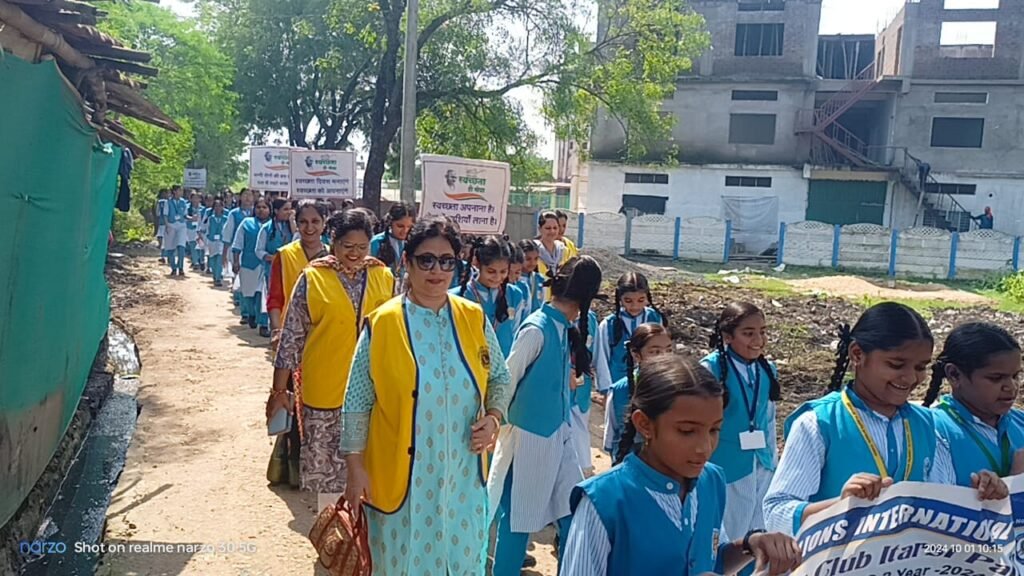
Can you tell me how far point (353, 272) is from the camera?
15.2 ft

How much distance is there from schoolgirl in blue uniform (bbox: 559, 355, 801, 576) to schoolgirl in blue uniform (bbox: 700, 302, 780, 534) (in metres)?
1.71

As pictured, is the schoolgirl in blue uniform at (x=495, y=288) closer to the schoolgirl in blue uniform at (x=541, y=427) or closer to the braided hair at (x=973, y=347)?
the schoolgirl in blue uniform at (x=541, y=427)

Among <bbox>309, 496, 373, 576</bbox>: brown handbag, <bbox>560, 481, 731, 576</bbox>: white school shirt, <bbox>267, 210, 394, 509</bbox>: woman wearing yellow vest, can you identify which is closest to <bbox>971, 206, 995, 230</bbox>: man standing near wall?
<bbox>267, 210, 394, 509</bbox>: woman wearing yellow vest

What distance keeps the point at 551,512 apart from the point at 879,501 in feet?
7.21

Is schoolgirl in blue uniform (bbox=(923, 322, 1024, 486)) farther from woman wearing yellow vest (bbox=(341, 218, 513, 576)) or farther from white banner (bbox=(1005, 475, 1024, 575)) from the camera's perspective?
woman wearing yellow vest (bbox=(341, 218, 513, 576))

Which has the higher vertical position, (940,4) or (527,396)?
(940,4)

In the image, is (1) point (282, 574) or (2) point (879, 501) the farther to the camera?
(1) point (282, 574)

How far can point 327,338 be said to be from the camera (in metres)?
4.51

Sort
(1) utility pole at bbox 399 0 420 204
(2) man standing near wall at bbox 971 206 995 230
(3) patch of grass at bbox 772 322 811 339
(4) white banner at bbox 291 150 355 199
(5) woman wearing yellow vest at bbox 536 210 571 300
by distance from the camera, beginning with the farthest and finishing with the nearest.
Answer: (2) man standing near wall at bbox 971 206 995 230 → (3) patch of grass at bbox 772 322 811 339 → (1) utility pole at bbox 399 0 420 204 → (4) white banner at bbox 291 150 355 199 → (5) woman wearing yellow vest at bbox 536 210 571 300

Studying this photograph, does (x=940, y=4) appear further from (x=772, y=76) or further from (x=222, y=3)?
(x=222, y=3)

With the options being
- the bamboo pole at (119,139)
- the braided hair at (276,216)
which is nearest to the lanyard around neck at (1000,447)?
the bamboo pole at (119,139)

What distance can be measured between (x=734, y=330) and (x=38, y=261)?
3.34 meters

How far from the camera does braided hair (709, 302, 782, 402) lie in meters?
3.96

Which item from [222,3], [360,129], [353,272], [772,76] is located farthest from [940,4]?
[353,272]
